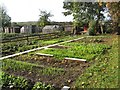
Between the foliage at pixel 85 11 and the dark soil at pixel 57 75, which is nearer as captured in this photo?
the dark soil at pixel 57 75

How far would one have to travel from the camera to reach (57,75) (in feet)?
24.5

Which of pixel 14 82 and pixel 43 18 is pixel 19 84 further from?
pixel 43 18

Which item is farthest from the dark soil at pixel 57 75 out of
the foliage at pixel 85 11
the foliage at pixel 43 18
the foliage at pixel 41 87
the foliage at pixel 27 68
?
the foliage at pixel 43 18

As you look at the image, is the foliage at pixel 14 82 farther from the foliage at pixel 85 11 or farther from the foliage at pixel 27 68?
the foliage at pixel 85 11

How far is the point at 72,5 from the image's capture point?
117 feet

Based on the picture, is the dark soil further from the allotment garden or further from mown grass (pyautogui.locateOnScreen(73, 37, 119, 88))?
mown grass (pyautogui.locateOnScreen(73, 37, 119, 88))

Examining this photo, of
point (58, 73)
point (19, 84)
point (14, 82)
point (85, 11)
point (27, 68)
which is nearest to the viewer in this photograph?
point (19, 84)

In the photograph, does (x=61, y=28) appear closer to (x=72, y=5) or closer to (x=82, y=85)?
(x=72, y=5)

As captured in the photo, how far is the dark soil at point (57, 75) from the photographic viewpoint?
685cm

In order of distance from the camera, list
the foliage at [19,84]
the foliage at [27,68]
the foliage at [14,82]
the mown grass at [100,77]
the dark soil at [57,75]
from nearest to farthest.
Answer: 1. the mown grass at [100,77]
2. the foliage at [19,84]
3. the foliage at [14,82]
4. the dark soil at [57,75]
5. the foliage at [27,68]

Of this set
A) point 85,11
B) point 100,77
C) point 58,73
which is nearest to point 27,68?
point 58,73

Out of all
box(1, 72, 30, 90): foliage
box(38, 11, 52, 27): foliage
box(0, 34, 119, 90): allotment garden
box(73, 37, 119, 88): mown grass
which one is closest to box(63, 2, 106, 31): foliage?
box(38, 11, 52, 27): foliage

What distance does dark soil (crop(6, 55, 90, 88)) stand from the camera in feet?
22.5

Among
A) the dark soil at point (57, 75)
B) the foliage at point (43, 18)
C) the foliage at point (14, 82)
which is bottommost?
the foliage at point (14, 82)
